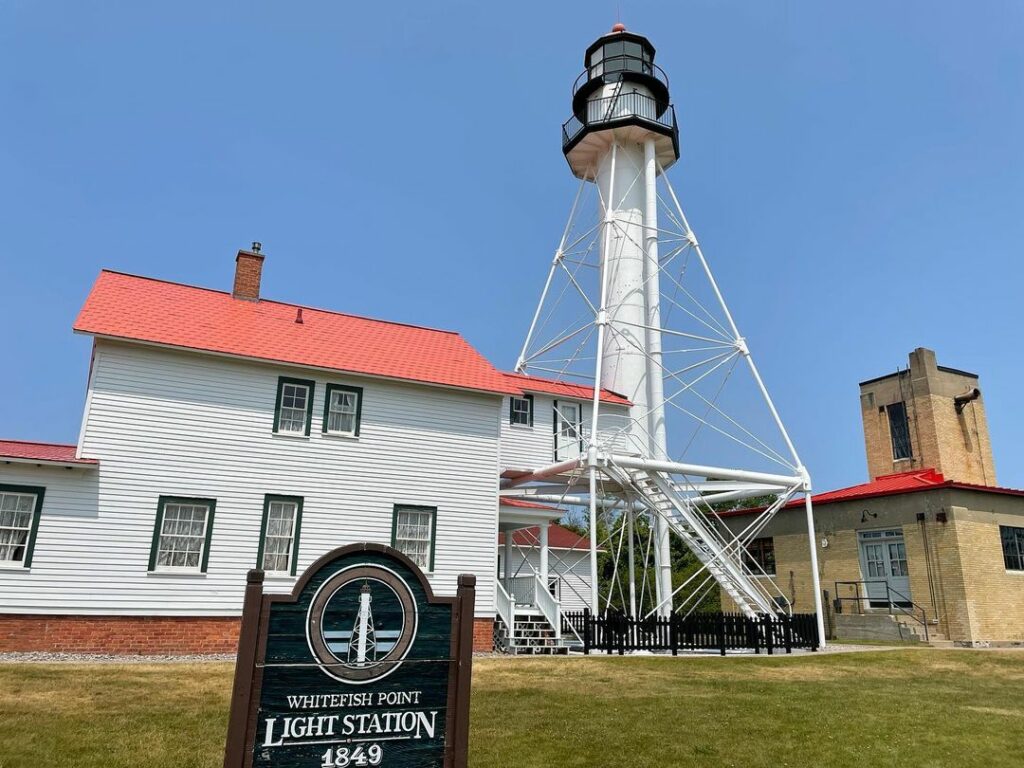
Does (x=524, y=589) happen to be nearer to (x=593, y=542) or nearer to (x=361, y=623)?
(x=593, y=542)

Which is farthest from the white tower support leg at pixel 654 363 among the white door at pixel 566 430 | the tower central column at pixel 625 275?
the white door at pixel 566 430

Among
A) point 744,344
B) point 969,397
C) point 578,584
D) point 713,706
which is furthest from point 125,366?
point 969,397

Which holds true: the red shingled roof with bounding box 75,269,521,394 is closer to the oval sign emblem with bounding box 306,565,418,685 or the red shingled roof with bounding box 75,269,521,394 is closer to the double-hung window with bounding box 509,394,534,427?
the double-hung window with bounding box 509,394,534,427

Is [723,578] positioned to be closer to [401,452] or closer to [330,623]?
[401,452]

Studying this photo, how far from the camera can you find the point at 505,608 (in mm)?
21203

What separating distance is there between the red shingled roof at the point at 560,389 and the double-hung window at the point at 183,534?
1043cm

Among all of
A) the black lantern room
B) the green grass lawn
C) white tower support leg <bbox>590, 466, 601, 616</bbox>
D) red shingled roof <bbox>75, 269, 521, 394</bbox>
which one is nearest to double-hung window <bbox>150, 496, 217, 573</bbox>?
red shingled roof <bbox>75, 269, 521, 394</bbox>

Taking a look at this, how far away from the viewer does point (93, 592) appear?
17.0 metres

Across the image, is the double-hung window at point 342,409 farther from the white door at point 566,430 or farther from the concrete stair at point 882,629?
the concrete stair at point 882,629

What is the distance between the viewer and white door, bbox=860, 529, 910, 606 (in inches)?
1089

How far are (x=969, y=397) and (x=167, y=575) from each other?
116 feet

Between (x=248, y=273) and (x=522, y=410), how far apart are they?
31.7 feet

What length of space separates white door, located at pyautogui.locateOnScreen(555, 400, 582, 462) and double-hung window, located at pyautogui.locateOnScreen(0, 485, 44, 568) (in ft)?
48.5

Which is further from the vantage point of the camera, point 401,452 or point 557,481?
point 557,481
